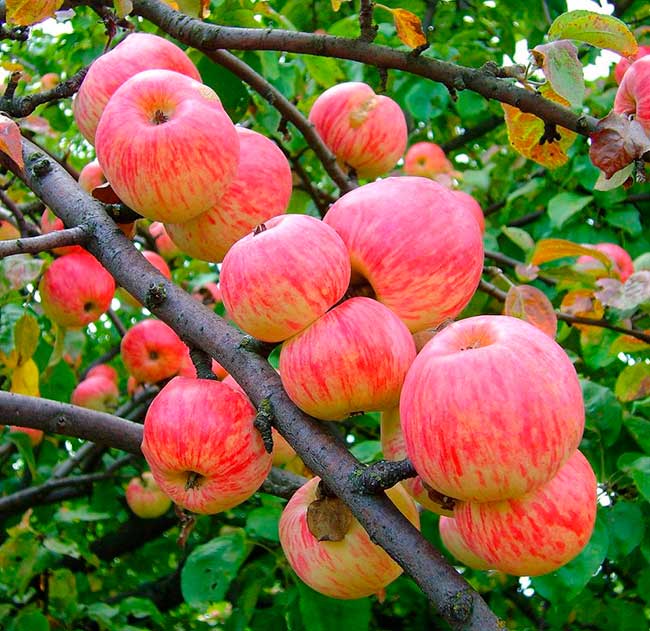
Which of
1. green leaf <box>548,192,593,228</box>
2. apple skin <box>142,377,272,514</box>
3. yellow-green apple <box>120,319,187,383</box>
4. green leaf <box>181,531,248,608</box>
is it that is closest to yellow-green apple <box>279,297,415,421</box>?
apple skin <box>142,377,272,514</box>

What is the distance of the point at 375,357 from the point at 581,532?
1.02 feet

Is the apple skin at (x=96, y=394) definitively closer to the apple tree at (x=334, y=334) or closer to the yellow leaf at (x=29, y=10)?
the apple tree at (x=334, y=334)

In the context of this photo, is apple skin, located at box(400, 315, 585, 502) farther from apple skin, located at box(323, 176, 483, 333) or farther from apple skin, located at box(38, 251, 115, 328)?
apple skin, located at box(38, 251, 115, 328)

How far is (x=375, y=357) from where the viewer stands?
3.08 feet

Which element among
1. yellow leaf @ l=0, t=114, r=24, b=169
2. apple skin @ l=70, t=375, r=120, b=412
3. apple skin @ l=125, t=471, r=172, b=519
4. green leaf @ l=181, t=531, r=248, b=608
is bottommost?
apple skin @ l=125, t=471, r=172, b=519

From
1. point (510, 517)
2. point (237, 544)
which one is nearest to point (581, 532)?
point (510, 517)

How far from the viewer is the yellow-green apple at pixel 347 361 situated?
0.94 meters

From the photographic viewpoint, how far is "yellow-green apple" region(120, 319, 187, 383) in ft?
7.75

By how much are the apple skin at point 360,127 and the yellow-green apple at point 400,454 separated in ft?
3.39

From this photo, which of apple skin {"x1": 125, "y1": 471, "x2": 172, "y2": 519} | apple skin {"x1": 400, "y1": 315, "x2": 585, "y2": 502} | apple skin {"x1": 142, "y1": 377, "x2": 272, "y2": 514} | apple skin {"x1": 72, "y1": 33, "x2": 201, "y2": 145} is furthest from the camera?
apple skin {"x1": 125, "y1": 471, "x2": 172, "y2": 519}

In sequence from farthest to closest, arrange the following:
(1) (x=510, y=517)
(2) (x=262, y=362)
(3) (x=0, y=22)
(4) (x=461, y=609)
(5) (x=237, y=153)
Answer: (3) (x=0, y=22) < (5) (x=237, y=153) < (2) (x=262, y=362) < (1) (x=510, y=517) < (4) (x=461, y=609)

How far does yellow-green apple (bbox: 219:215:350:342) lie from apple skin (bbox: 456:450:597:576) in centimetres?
30

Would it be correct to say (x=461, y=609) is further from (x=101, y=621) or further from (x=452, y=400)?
(x=101, y=621)

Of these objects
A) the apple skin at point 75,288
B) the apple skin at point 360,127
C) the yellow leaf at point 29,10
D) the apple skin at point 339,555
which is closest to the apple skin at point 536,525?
the apple skin at point 339,555
